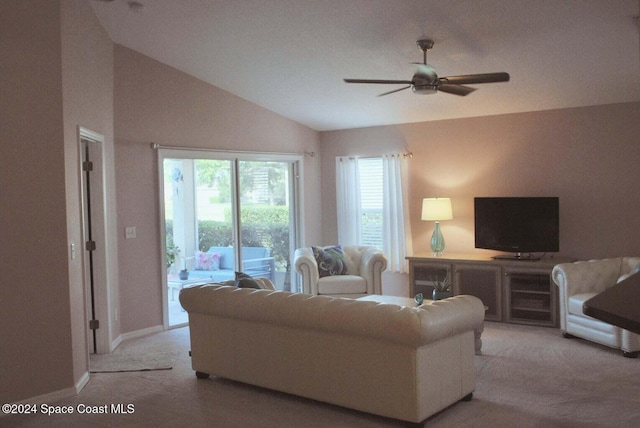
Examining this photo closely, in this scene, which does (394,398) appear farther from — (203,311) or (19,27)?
(19,27)

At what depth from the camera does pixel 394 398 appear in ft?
12.8

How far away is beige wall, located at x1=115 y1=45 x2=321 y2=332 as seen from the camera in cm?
649

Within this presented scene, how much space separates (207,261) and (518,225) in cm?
372

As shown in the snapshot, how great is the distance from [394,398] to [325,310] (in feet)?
2.39

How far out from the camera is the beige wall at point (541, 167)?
664 centimetres

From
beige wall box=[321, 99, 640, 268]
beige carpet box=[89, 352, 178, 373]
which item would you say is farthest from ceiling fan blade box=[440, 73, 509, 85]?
beige carpet box=[89, 352, 178, 373]

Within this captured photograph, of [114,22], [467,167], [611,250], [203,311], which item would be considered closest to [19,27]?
[114,22]

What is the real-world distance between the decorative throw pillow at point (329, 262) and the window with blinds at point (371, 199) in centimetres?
97

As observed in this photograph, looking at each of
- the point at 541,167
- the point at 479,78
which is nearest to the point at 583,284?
the point at 541,167

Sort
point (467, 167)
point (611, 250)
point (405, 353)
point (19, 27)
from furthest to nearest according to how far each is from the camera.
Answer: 1. point (467, 167)
2. point (611, 250)
3. point (19, 27)
4. point (405, 353)

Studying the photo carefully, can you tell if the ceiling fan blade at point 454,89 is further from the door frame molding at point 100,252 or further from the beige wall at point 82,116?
the door frame molding at point 100,252

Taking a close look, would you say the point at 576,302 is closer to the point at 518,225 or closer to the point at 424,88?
the point at 518,225

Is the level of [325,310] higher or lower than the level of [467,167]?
lower

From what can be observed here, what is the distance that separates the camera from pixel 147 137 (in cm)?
672
